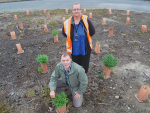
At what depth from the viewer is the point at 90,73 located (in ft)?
11.2

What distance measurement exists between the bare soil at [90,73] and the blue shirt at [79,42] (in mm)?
999

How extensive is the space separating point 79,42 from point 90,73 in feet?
4.26

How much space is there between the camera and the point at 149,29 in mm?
6098

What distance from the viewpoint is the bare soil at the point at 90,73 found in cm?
251

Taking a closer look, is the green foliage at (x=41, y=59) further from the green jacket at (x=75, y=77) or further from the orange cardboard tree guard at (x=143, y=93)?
the orange cardboard tree guard at (x=143, y=93)

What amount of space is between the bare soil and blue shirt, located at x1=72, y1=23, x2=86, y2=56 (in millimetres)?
999

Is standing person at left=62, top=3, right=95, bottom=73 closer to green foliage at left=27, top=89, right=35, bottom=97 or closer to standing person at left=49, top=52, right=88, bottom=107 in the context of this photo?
standing person at left=49, top=52, right=88, bottom=107

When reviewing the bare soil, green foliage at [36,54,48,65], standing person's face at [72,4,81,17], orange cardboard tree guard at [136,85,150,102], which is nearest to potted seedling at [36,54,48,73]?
green foliage at [36,54,48,65]

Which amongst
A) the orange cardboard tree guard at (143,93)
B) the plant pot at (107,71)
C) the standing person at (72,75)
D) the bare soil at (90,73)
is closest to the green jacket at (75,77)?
the standing person at (72,75)

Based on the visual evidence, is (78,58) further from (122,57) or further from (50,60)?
(122,57)

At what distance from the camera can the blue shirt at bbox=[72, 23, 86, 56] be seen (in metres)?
2.36

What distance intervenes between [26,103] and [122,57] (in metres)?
3.34

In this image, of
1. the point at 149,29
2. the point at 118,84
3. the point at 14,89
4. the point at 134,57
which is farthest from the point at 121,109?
the point at 149,29

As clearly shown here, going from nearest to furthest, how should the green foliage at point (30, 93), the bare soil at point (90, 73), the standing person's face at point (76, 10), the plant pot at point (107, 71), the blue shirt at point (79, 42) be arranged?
the standing person's face at point (76, 10)
the blue shirt at point (79, 42)
the bare soil at point (90, 73)
the green foliage at point (30, 93)
the plant pot at point (107, 71)
